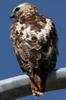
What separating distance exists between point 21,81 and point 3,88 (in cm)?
15

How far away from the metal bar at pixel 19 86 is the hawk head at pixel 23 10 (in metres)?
3.08

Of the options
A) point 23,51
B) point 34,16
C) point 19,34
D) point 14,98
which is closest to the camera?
point 14,98

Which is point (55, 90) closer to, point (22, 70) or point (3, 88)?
point (3, 88)

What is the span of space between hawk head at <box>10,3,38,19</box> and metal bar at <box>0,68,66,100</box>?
10.1 ft

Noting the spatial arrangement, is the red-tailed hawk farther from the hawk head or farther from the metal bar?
the hawk head

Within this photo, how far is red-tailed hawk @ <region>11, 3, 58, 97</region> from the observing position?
11.3 feet

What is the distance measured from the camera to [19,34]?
4.32 metres

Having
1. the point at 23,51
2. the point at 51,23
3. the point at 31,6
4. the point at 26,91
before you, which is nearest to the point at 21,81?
the point at 26,91

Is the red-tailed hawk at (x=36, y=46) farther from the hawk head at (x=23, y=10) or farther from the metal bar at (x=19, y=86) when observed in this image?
the hawk head at (x=23, y=10)

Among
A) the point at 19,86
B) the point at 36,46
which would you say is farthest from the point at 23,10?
the point at 19,86

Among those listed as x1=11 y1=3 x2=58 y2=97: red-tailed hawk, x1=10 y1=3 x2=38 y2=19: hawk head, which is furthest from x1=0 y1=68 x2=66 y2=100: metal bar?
Answer: x1=10 y1=3 x2=38 y2=19: hawk head

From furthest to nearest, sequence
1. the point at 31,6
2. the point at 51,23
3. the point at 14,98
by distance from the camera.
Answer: the point at 31,6, the point at 51,23, the point at 14,98

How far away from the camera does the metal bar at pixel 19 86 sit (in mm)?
2417

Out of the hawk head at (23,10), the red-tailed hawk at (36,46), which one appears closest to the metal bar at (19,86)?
the red-tailed hawk at (36,46)
